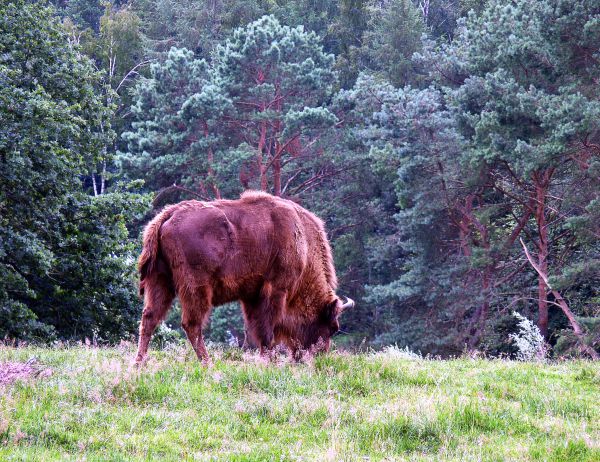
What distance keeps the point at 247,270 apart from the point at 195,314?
1021 mm

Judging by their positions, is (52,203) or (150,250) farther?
(52,203)

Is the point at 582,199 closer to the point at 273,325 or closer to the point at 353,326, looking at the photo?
the point at 353,326

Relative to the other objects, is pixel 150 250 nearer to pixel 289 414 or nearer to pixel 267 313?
pixel 267 313

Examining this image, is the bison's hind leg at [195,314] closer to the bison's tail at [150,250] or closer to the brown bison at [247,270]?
the brown bison at [247,270]

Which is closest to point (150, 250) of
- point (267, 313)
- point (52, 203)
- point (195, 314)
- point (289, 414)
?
point (195, 314)

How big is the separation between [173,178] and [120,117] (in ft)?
26.4

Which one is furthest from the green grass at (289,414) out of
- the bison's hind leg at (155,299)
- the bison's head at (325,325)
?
the bison's head at (325,325)

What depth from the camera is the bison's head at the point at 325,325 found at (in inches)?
448

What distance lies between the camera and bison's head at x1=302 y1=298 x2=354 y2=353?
11.4 metres

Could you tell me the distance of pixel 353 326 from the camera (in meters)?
37.7

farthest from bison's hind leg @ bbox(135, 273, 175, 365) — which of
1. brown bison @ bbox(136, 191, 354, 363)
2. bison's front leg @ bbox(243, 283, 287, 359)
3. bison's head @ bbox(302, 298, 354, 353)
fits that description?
→ bison's head @ bbox(302, 298, 354, 353)

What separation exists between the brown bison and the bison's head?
0.01 meters

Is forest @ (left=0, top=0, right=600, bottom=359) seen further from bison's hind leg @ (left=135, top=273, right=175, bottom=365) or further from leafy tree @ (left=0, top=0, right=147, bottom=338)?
bison's hind leg @ (left=135, top=273, right=175, bottom=365)

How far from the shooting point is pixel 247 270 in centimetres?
1041
